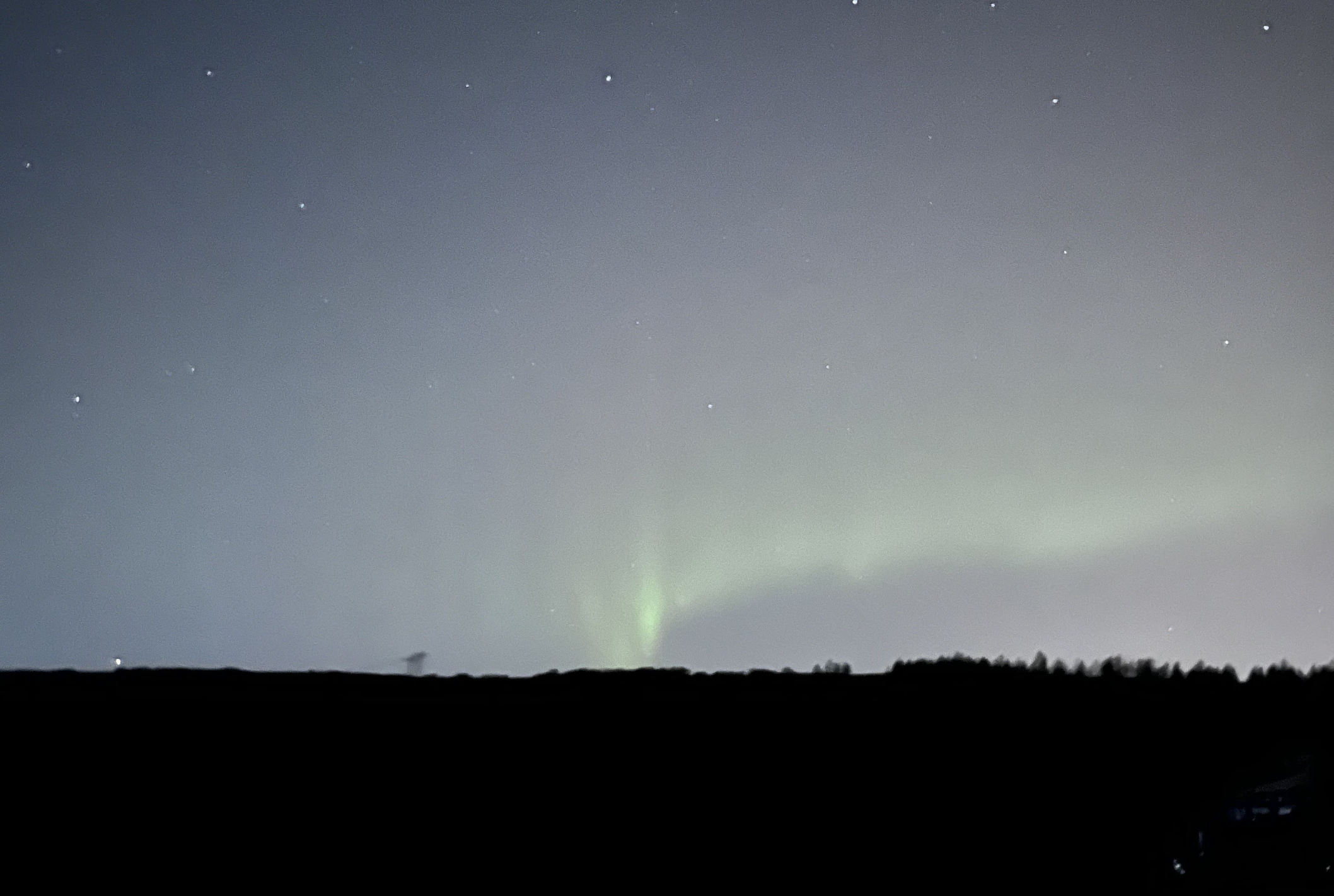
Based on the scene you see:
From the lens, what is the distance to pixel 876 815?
22.3 ft

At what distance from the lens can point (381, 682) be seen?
665cm

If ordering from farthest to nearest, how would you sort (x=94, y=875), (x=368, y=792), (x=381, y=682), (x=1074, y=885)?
1. (x=1074, y=885)
2. (x=381, y=682)
3. (x=368, y=792)
4. (x=94, y=875)

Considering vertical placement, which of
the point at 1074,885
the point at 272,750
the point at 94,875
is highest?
the point at 272,750

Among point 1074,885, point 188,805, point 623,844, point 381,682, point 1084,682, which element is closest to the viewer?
point 188,805

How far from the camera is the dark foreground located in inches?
217

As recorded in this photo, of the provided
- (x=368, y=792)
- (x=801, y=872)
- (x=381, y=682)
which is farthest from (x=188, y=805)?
(x=801, y=872)

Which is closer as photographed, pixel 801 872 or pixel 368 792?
pixel 368 792

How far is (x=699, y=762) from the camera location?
652 cm

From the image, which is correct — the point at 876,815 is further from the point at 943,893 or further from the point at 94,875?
the point at 94,875

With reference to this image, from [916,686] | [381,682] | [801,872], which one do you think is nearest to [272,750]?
[381,682]

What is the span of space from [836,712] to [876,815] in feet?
2.48

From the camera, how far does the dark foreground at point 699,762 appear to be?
18.1 ft

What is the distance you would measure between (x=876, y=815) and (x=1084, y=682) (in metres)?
2.53

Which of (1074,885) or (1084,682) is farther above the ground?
(1084,682)
